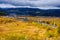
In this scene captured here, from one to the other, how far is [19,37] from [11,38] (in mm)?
1120

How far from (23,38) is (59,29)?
16.8 metres

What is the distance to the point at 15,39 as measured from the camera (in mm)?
20594

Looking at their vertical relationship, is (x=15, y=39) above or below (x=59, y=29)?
above

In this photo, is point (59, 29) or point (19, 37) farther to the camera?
point (59, 29)

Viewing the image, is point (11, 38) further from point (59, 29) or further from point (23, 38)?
point (59, 29)

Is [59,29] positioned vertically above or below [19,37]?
below

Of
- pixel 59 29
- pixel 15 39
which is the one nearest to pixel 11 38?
pixel 15 39

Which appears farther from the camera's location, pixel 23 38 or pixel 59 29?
pixel 59 29

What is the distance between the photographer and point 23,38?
21047 mm

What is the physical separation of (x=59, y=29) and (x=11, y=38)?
1767 cm

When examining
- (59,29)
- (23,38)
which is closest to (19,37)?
(23,38)

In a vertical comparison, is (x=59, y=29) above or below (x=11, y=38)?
below

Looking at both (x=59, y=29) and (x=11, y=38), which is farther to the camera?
(x=59, y=29)

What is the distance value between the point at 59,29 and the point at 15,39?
17441 millimetres
